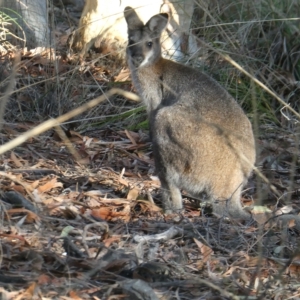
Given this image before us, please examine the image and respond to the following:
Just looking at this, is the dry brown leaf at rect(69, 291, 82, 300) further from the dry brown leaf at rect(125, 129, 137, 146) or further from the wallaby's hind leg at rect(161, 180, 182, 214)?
the dry brown leaf at rect(125, 129, 137, 146)

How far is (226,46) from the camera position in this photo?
7359 millimetres

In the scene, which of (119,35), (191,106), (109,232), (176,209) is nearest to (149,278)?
(109,232)

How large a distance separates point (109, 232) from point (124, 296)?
82cm

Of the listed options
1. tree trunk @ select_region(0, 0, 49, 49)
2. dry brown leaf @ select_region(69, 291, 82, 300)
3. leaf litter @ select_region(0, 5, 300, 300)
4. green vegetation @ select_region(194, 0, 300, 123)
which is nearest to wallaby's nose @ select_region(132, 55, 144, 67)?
leaf litter @ select_region(0, 5, 300, 300)

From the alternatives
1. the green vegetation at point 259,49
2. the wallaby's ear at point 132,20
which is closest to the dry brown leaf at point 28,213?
the wallaby's ear at point 132,20

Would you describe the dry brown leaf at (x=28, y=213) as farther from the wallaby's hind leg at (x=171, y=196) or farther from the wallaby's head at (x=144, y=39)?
the wallaby's head at (x=144, y=39)

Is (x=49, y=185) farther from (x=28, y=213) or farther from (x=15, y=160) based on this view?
(x=28, y=213)

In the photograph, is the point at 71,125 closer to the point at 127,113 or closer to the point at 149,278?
the point at 127,113

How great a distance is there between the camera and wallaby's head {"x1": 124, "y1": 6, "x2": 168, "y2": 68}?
18.6 ft

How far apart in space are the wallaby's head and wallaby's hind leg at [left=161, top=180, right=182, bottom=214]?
106 centimetres

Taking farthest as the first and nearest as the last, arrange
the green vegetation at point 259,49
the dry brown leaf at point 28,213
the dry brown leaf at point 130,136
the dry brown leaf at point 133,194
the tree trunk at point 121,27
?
the tree trunk at point 121,27 → the green vegetation at point 259,49 → the dry brown leaf at point 130,136 → the dry brown leaf at point 133,194 → the dry brown leaf at point 28,213

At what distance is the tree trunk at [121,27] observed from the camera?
25.4 feet

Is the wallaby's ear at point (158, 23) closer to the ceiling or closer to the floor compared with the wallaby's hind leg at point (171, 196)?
closer to the ceiling

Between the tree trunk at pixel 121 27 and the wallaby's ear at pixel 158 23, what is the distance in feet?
5.55
